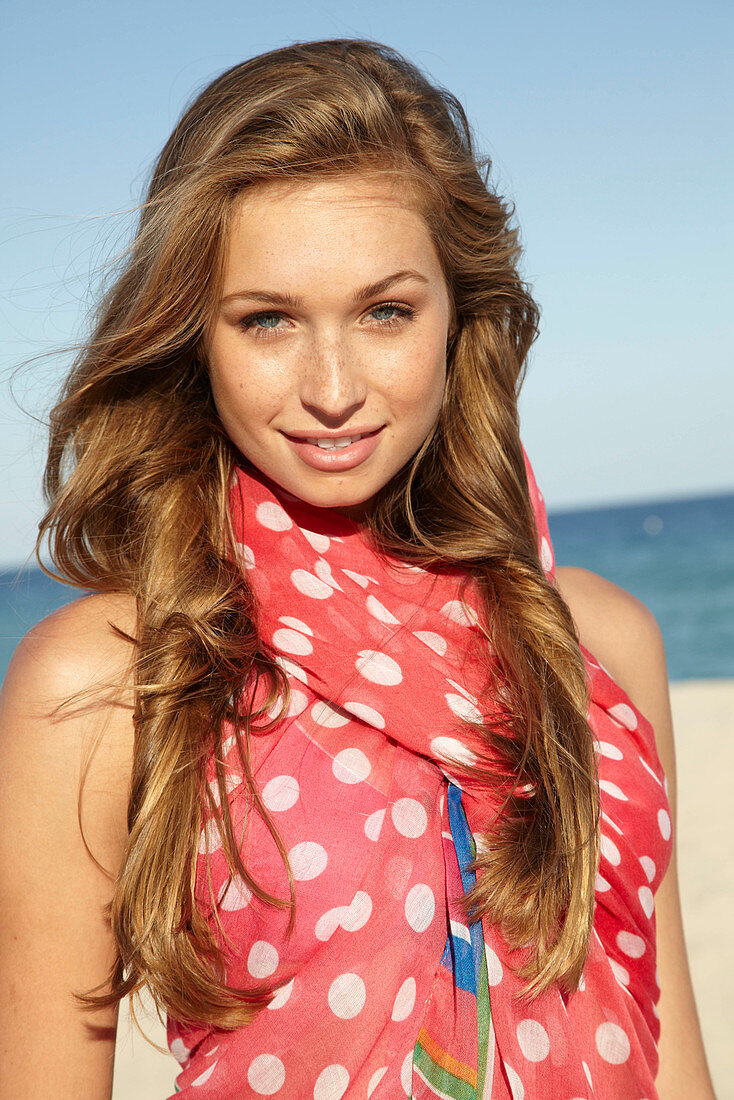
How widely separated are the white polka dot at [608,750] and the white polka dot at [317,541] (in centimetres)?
68

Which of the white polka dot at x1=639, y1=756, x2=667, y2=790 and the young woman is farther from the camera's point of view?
the white polka dot at x1=639, y1=756, x2=667, y2=790

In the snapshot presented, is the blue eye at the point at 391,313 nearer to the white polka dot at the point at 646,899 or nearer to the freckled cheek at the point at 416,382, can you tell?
the freckled cheek at the point at 416,382

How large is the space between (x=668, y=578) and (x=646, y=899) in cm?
2941

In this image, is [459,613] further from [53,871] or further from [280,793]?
[53,871]

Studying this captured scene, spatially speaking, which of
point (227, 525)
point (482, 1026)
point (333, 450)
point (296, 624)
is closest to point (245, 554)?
point (227, 525)

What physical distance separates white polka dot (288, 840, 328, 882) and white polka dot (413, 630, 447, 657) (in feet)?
1.49

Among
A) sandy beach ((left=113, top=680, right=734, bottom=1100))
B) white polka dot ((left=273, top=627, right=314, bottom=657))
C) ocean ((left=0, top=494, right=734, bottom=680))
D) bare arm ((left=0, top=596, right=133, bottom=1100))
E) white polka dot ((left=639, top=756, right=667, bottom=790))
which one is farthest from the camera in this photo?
sandy beach ((left=113, top=680, right=734, bottom=1100))

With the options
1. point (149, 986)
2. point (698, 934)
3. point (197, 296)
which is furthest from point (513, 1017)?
point (698, 934)

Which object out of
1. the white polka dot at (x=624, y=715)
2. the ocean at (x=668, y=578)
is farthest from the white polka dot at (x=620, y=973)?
the ocean at (x=668, y=578)

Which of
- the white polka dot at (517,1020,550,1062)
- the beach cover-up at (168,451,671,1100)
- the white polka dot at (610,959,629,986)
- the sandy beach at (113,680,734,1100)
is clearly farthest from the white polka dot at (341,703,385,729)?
the sandy beach at (113,680,734,1100)

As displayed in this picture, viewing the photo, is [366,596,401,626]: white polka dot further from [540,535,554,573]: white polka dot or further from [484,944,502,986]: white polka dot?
[484,944,502,986]: white polka dot

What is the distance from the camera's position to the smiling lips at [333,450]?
65.7 inches

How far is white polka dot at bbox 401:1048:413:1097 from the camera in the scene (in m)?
1.54

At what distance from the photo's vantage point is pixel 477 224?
2082 mm
